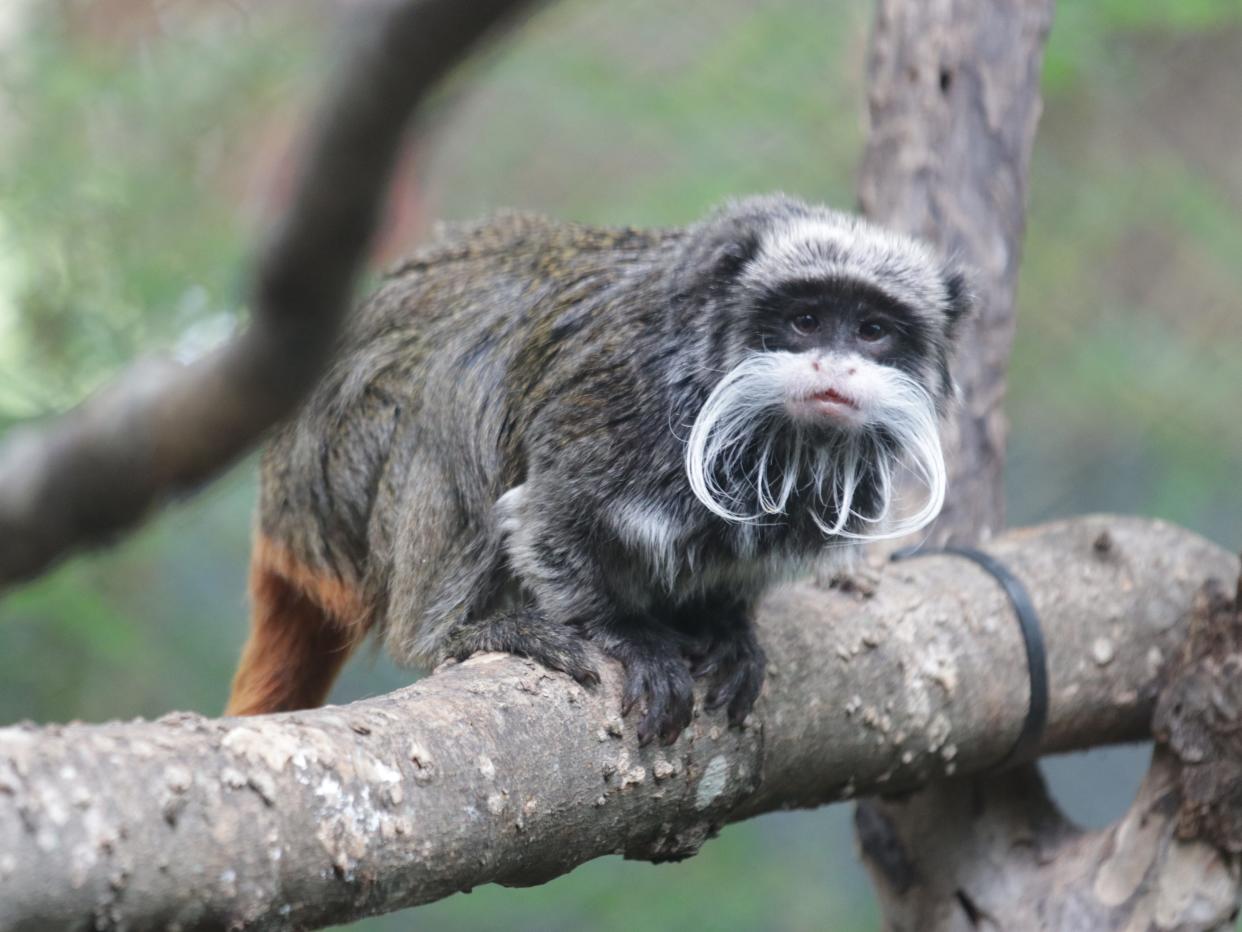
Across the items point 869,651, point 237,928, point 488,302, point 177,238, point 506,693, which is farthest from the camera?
point 177,238

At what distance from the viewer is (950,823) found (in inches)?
124

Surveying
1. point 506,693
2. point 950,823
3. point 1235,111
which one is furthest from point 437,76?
point 1235,111

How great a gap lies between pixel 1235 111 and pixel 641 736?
5.49 m

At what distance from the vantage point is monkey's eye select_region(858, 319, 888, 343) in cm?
248

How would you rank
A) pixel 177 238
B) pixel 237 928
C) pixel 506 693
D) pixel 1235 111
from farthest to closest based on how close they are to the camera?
pixel 1235 111 → pixel 177 238 → pixel 506 693 → pixel 237 928

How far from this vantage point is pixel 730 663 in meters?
2.46

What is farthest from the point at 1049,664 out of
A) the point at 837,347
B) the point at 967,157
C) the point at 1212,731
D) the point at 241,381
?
the point at 241,381

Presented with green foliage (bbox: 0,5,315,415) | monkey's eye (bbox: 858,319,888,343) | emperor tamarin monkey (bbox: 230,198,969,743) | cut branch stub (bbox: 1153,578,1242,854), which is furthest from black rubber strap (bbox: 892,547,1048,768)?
green foliage (bbox: 0,5,315,415)

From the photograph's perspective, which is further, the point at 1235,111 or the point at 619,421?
the point at 1235,111

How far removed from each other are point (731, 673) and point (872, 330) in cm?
67

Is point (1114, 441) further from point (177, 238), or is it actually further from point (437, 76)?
point (437, 76)

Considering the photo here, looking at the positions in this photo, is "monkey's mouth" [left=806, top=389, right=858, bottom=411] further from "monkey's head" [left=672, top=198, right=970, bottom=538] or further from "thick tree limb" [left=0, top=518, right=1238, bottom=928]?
"thick tree limb" [left=0, top=518, right=1238, bottom=928]

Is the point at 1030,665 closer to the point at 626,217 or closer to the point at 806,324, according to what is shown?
the point at 806,324

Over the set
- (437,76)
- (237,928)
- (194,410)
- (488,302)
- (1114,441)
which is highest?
(1114,441)
